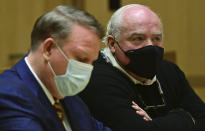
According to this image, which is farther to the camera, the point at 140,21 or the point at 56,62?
the point at 140,21

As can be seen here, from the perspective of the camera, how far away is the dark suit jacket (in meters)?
1.58

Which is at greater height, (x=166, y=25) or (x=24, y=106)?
(x=24, y=106)

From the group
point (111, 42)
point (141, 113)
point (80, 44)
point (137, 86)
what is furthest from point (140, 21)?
point (80, 44)

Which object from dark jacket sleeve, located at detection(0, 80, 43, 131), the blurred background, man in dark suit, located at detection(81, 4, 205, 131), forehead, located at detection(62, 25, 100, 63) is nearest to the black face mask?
man in dark suit, located at detection(81, 4, 205, 131)

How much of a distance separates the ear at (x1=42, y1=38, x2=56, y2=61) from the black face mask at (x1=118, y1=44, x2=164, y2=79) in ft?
2.59

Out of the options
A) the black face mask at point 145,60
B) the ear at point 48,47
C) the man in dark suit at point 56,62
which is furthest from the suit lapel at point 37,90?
the black face mask at point 145,60

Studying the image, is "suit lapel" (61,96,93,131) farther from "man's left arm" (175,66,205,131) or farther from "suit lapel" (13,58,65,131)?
"man's left arm" (175,66,205,131)

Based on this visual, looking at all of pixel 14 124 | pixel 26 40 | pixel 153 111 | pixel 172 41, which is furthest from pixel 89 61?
pixel 172 41

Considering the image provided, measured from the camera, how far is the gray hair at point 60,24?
1.82 meters

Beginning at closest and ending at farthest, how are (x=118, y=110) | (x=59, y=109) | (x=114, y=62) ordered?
(x=59, y=109), (x=118, y=110), (x=114, y=62)

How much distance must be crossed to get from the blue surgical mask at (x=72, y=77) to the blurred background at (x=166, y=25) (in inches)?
72.1

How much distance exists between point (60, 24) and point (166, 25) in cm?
270

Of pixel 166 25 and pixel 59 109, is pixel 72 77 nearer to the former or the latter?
pixel 59 109

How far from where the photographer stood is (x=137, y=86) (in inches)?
101
